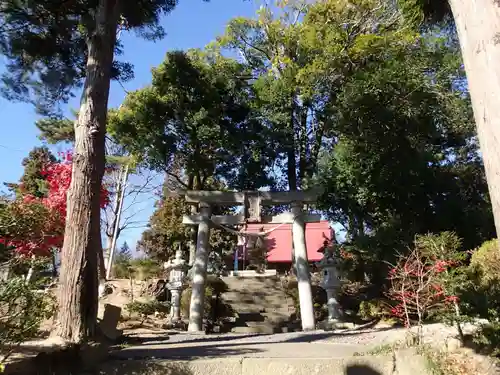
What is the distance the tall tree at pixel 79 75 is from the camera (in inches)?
152

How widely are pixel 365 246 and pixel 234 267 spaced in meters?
6.78

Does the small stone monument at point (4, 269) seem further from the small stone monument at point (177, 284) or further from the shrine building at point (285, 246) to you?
the shrine building at point (285, 246)

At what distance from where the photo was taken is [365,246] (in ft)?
30.6

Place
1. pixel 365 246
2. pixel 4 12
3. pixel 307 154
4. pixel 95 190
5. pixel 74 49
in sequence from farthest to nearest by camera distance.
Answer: pixel 307 154 < pixel 365 246 < pixel 74 49 < pixel 4 12 < pixel 95 190

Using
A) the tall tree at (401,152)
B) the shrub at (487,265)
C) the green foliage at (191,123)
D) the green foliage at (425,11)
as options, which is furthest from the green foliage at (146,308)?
the green foliage at (425,11)

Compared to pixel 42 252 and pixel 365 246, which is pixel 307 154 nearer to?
pixel 365 246

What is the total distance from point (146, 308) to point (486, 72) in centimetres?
851

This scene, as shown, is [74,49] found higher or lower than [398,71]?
lower

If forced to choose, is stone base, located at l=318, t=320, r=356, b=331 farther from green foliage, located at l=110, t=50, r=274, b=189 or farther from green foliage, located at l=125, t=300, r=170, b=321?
green foliage, located at l=110, t=50, r=274, b=189

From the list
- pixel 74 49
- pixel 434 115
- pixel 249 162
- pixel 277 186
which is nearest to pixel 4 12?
pixel 74 49

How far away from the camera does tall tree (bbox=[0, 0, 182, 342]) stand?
387 cm

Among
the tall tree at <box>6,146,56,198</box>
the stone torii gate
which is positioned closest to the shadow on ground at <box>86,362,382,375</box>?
the stone torii gate

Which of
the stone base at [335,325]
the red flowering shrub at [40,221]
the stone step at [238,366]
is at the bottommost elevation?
the stone base at [335,325]

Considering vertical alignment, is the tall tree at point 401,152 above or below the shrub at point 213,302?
above
